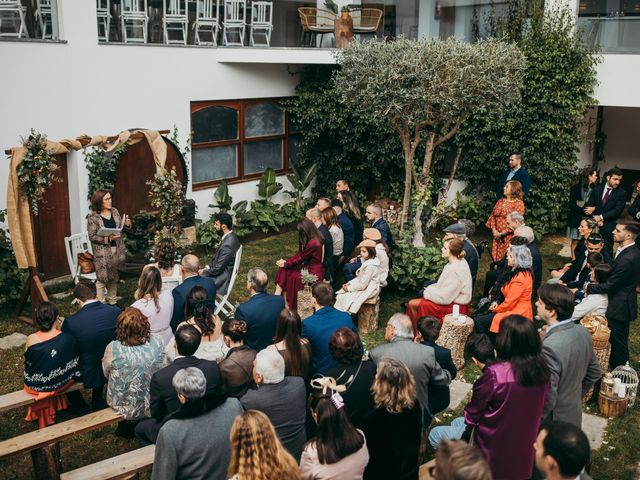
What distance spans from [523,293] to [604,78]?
6970mm

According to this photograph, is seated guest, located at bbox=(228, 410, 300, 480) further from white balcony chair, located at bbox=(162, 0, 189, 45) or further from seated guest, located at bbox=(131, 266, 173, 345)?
white balcony chair, located at bbox=(162, 0, 189, 45)

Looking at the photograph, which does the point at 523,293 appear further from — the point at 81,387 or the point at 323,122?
the point at 323,122

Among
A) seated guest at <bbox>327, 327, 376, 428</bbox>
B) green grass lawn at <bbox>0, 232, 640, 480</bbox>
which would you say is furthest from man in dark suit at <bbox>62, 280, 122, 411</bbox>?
seated guest at <bbox>327, 327, 376, 428</bbox>

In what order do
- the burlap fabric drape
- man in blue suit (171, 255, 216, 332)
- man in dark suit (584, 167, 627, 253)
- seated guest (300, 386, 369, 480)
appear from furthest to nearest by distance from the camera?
man in dark suit (584, 167, 627, 253) → the burlap fabric drape → man in blue suit (171, 255, 216, 332) → seated guest (300, 386, 369, 480)

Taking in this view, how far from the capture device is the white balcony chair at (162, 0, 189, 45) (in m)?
12.9

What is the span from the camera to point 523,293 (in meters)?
8.02

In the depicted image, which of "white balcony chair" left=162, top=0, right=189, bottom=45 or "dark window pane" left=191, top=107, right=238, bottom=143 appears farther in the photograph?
"dark window pane" left=191, top=107, right=238, bottom=143

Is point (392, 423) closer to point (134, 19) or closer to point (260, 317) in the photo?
point (260, 317)

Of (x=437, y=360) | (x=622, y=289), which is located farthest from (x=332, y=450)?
(x=622, y=289)

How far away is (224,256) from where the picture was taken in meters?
9.43

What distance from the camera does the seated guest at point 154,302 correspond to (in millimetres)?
7164

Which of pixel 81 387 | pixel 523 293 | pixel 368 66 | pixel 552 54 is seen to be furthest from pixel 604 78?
pixel 81 387

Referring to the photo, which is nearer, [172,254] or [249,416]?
[249,416]

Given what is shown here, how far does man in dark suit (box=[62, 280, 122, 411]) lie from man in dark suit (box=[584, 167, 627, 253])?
7.96m
